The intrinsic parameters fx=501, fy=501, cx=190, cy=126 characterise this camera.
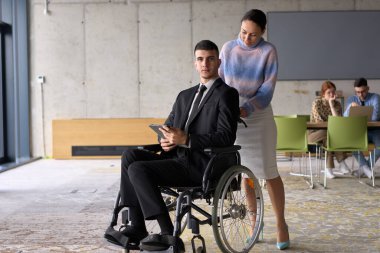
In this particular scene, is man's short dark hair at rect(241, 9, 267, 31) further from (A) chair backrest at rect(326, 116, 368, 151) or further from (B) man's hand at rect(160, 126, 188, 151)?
(A) chair backrest at rect(326, 116, 368, 151)

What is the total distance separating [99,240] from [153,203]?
0.97 meters

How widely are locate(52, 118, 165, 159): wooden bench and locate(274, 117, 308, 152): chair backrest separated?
3445 mm

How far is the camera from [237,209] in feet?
8.51

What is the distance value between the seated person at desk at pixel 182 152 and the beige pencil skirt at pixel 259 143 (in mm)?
377

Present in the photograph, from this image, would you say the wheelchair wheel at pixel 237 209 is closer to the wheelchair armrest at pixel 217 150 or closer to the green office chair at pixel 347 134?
the wheelchair armrest at pixel 217 150

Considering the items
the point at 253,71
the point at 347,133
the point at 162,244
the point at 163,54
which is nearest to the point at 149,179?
the point at 162,244

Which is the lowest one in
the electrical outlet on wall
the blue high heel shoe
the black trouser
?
the blue high heel shoe

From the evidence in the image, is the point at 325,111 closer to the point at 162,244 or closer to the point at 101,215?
the point at 101,215

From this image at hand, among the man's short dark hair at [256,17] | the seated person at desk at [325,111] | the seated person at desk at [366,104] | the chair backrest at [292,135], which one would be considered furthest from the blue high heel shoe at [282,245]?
the seated person at desk at [366,104]

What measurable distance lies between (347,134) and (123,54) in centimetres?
455

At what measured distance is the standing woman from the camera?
2.76 m

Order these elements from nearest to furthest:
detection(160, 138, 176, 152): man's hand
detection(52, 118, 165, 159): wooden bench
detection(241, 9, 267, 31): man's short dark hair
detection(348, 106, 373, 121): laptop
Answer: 1. detection(160, 138, 176, 152): man's hand
2. detection(241, 9, 267, 31): man's short dark hair
3. detection(348, 106, 373, 121): laptop
4. detection(52, 118, 165, 159): wooden bench

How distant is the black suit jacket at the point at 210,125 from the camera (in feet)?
7.94

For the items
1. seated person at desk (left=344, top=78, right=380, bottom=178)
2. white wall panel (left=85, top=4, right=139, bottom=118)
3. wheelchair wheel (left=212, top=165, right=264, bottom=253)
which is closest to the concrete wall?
white wall panel (left=85, top=4, right=139, bottom=118)
